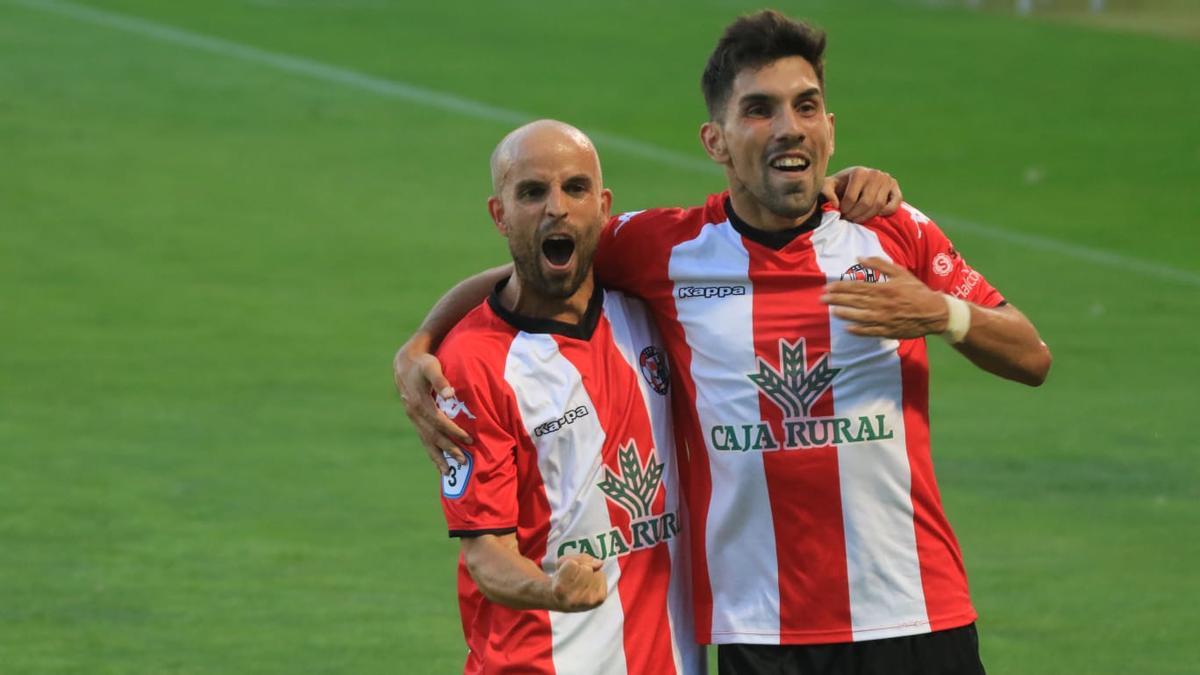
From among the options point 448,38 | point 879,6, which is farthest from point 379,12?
point 879,6

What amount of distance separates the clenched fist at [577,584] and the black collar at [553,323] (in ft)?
2.42

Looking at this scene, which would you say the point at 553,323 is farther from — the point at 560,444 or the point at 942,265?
the point at 942,265

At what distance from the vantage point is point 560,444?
4.59 metres

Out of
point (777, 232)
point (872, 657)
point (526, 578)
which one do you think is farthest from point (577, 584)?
point (777, 232)

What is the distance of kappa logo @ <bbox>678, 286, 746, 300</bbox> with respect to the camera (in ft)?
15.6

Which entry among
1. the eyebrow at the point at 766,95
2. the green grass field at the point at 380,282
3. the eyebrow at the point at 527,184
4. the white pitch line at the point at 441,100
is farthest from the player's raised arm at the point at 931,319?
the white pitch line at the point at 441,100

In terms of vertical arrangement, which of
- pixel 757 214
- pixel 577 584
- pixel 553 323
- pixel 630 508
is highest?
pixel 757 214

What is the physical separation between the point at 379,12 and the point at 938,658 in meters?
18.9

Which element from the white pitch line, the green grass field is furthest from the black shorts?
the white pitch line

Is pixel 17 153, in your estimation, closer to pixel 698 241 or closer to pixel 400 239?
pixel 400 239

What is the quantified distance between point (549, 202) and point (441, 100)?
47.3 ft

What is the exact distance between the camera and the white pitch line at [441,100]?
1477 centimetres

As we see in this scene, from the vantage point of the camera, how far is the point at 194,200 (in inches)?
608

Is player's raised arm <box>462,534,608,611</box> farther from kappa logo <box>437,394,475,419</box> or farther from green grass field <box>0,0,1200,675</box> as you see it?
green grass field <box>0,0,1200,675</box>
